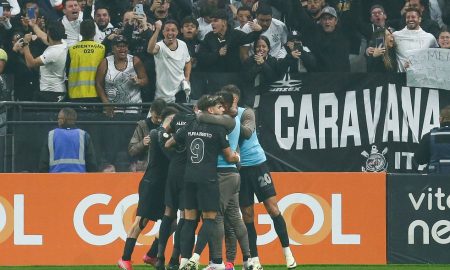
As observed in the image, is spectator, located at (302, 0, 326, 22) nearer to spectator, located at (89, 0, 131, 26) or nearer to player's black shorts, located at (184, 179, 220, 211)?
spectator, located at (89, 0, 131, 26)

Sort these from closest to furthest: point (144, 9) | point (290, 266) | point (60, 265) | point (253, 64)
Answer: point (290, 266) < point (60, 265) < point (253, 64) < point (144, 9)

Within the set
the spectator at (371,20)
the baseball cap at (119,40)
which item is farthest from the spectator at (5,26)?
the spectator at (371,20)

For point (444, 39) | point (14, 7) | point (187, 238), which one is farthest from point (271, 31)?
point (187, 238)

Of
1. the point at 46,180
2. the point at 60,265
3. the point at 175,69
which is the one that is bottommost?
the point at 60,265

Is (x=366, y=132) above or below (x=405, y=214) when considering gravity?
above

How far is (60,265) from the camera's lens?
16406mm

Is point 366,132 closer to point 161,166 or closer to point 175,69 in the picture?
point 175,69

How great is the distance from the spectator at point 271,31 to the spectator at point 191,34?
75 centimetres

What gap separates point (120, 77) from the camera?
18.1 meters

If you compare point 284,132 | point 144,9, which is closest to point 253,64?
point 284,132

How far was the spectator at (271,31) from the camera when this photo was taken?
18.6 meters

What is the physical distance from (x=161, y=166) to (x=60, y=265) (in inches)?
92.0

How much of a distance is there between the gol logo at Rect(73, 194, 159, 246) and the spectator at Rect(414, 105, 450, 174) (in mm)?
3715

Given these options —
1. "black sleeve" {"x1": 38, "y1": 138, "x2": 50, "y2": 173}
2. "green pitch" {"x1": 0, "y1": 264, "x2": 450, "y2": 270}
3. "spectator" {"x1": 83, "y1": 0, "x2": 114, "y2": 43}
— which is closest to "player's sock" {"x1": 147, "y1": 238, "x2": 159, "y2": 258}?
"green pitch" {"x1": 0, "y1": 264, "x2": 450, "y2": 270}
